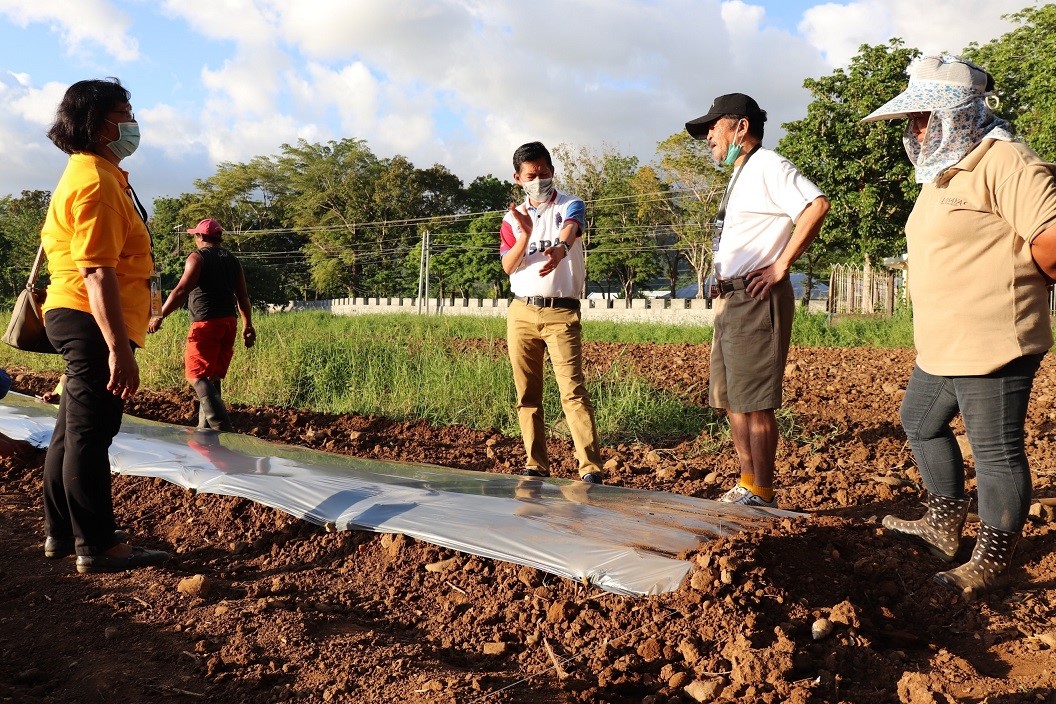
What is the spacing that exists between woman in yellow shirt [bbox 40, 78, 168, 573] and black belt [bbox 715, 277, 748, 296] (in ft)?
7.12

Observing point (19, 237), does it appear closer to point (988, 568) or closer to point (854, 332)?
point (854, 332)

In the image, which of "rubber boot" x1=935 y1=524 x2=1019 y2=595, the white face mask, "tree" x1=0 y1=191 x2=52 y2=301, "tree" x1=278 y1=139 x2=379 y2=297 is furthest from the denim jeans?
"tree" x1=278 y1=139 x2=379 y2=297

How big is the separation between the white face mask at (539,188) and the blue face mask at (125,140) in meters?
1.68

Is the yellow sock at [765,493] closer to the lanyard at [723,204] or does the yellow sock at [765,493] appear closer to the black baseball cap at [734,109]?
the lanyard at [723,204]

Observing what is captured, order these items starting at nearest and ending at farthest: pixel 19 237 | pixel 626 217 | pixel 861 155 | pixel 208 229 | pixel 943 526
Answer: pixel 943 526, pixel 208 229, pixel 861 155, pixel 626 217, pixel 19 237

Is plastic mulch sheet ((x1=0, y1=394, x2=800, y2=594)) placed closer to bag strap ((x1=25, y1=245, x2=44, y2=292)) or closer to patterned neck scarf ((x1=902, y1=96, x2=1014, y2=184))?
bag strap ((x1=25, y1=245, x2=44, y2=292))

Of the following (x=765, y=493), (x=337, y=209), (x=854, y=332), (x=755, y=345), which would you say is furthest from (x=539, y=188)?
(x=337, y=209)

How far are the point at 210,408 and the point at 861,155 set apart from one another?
552 inches

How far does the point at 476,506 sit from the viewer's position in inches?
118

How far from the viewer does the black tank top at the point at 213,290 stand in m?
5.22

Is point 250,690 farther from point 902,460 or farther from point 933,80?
point 902,460

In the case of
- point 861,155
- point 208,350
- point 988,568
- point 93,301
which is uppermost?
point 861,155

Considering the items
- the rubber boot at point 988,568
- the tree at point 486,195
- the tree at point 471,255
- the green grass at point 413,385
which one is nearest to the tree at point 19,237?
the tree at point 471,255

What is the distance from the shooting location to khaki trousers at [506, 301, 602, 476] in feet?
12.6
